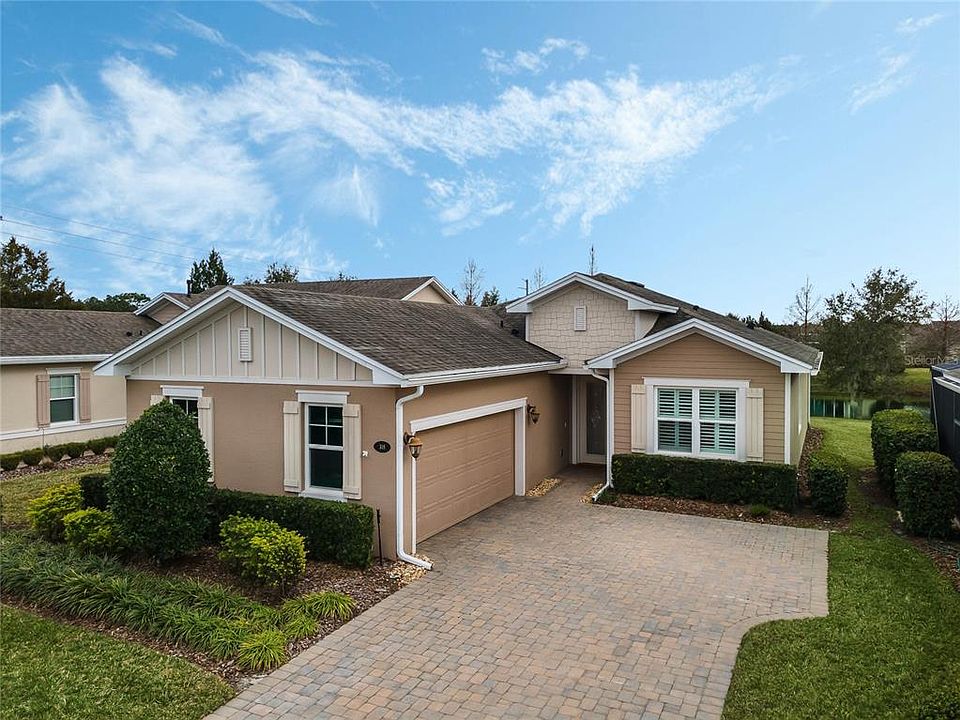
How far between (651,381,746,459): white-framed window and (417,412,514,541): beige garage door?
333cm

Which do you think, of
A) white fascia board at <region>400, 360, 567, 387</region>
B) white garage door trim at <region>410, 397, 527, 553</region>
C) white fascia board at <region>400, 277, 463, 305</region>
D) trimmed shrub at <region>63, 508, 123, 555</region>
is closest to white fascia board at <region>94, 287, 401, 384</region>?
white fascia board at <region>400, 360, 567, 387</region>

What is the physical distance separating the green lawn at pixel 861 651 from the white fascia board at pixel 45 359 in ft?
62.7

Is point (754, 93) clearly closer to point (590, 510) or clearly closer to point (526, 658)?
point (590, 510)

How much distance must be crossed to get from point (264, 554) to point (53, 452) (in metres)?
13.0

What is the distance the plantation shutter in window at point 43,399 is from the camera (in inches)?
730

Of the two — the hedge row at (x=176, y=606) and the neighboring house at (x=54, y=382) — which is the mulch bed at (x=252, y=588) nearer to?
the hedge row at (x=176, y=606)

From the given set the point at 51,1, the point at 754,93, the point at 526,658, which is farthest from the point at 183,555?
the point at 754,93

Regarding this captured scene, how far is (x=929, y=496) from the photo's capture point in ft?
35.8

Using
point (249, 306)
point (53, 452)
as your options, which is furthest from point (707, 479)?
point (53, 452)

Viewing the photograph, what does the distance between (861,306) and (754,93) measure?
73.3ft

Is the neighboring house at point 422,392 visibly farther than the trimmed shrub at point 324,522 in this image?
Yes

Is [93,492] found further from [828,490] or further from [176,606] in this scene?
[828,490]

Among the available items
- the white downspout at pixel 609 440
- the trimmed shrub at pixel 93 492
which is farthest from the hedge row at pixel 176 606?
the white downspout at pixel 609 440

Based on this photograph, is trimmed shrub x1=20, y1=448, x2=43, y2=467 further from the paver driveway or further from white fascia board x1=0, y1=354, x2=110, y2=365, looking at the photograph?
the paver driveway
